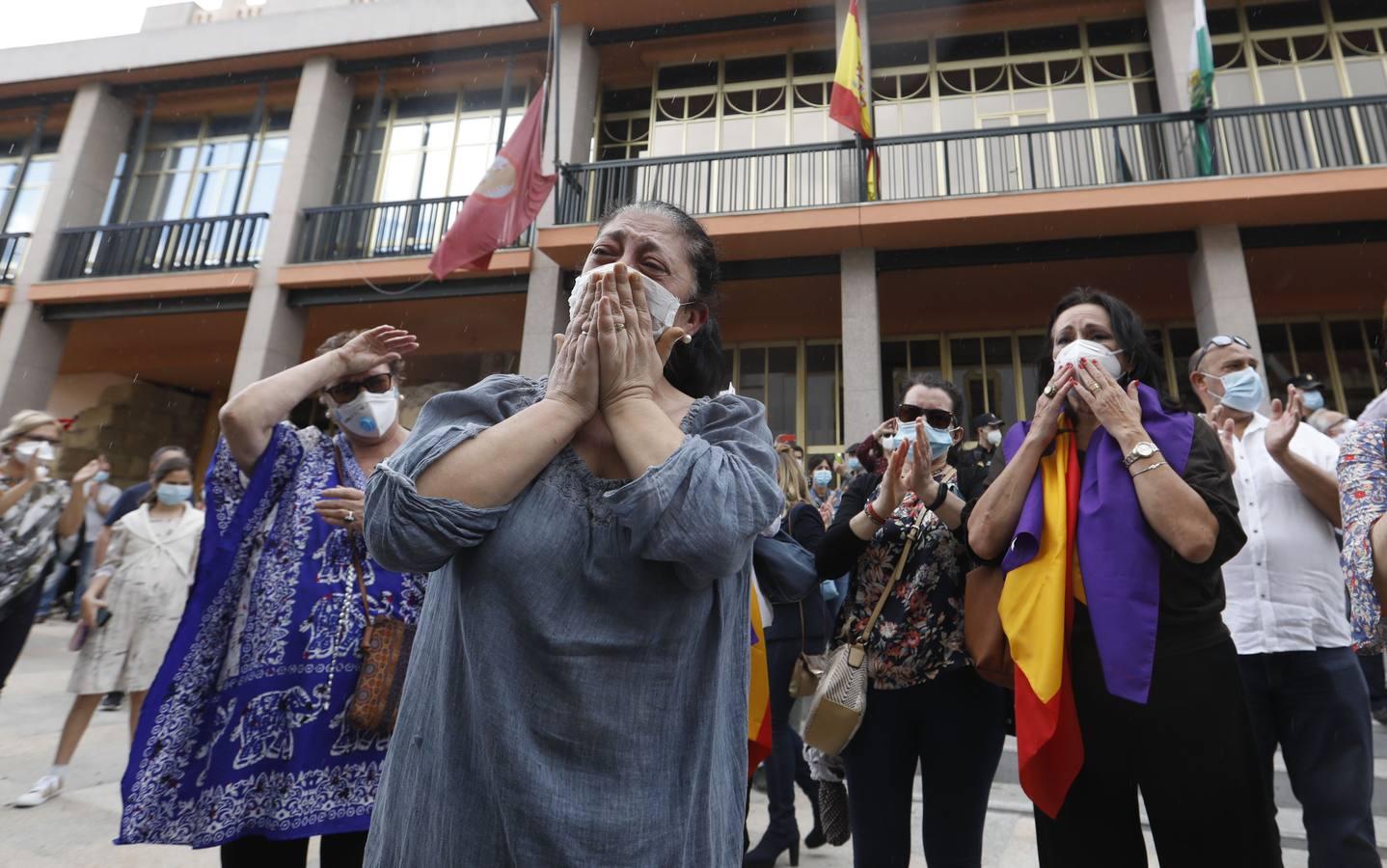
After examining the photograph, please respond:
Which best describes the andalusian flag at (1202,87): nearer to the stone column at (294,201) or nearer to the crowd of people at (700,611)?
the crowd of people at (700,611)

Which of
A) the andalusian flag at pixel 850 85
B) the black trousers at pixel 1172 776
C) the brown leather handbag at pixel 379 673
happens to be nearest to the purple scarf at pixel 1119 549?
the black trousers at pixel 1172 776

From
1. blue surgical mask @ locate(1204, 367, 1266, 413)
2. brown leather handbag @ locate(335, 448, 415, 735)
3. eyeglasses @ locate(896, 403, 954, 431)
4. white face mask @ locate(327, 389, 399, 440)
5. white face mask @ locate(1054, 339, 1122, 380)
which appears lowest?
brown leather handbag @ locate(335, 448, 415, 735)

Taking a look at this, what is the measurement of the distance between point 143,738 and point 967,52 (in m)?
13.1

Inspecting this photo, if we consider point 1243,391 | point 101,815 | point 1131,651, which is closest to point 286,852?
point 1131,651

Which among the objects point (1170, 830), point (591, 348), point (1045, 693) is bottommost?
point (1170, 830)

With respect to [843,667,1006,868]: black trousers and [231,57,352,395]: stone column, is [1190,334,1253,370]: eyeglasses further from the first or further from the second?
[231,57,352,395]: stone column

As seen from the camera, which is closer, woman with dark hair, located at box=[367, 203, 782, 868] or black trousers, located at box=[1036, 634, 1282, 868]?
woman with dark hair, located at box=[367, 203, 782, 868]

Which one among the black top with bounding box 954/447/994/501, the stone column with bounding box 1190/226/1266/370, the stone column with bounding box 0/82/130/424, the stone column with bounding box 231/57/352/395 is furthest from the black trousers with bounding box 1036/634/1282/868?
the stone column with bounding box 0/82/130/424

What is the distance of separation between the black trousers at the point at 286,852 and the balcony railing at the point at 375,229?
11.2 m

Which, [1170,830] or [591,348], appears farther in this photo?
[1170,830]

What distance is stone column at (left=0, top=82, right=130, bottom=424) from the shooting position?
1229cm

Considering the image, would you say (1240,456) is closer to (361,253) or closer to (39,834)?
(39,834)

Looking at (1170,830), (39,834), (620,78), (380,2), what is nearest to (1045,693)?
(1170,830)

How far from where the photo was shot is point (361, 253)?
469 inches
